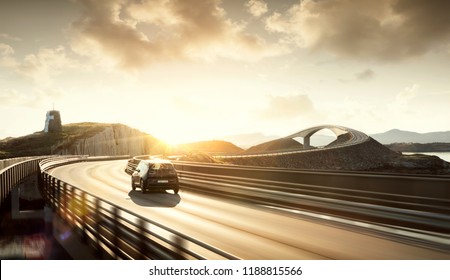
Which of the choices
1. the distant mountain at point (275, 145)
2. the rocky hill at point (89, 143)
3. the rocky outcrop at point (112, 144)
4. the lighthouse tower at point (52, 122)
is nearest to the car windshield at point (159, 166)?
the rocky hill at point (89, 143)

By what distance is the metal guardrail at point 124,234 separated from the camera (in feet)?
18.2

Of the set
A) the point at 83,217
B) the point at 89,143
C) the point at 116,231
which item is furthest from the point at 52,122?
the point at 116,231

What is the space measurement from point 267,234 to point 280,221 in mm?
2471

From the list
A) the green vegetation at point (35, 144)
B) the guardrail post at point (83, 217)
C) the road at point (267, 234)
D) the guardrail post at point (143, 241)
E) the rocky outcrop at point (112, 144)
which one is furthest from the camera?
the rocky outcrop at point (112, 144)

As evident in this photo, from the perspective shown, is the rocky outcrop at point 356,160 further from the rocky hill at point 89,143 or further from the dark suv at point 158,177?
the rocky hill at point 89,143

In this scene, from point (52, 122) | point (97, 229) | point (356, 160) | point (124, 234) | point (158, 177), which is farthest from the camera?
point (52, 122)

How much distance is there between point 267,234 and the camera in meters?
12.4

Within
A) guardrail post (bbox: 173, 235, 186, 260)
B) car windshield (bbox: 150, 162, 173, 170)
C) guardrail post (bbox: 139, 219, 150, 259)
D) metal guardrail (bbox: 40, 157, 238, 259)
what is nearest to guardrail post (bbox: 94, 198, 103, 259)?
metal guardrail (bbox: 40, 157, 238, 259)

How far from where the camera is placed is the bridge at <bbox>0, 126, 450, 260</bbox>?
7.68 meters

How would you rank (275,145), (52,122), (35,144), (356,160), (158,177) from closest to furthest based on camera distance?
(158,177) < (356,160) < (35,144) < (52,122) < (275,145)

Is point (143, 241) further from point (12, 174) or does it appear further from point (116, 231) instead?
point (12, 174)

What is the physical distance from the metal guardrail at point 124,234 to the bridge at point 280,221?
0.05 ft
